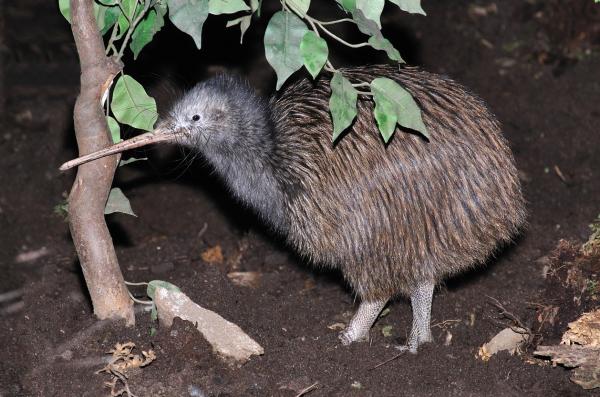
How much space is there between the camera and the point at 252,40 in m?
7.82

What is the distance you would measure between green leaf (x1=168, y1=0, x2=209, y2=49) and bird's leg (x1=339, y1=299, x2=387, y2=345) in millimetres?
→ 1975

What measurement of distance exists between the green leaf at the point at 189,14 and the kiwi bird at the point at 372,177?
3.17 ft

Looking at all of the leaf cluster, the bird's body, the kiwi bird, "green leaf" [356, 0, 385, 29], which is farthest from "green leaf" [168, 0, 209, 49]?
the bird's body

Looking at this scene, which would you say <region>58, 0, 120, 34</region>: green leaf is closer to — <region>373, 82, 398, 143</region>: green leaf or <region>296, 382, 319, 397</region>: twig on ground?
<region>373, 82, 398, 143</region>: green leaf

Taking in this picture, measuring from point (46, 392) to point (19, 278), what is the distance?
5.06 ft

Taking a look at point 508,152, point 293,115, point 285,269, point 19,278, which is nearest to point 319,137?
point 293,115

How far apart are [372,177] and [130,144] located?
1203 millimetres

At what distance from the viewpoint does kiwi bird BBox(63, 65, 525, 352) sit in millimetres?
4809

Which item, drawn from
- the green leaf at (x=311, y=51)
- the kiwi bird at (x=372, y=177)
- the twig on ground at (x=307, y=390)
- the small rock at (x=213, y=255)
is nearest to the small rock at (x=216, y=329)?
the twig on ground at (x=307, y=390)

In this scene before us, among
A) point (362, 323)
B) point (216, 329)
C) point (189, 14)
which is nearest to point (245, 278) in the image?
point (362, 323)

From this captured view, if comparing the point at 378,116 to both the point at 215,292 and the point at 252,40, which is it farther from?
the point at 252,40

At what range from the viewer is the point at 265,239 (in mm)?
6391

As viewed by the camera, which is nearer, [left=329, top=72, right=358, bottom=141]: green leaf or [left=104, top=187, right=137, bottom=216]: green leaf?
[left=329, top=72, right=358, bottom=141]: green leaf

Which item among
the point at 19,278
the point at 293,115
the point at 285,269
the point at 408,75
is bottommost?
the point at 19,278
